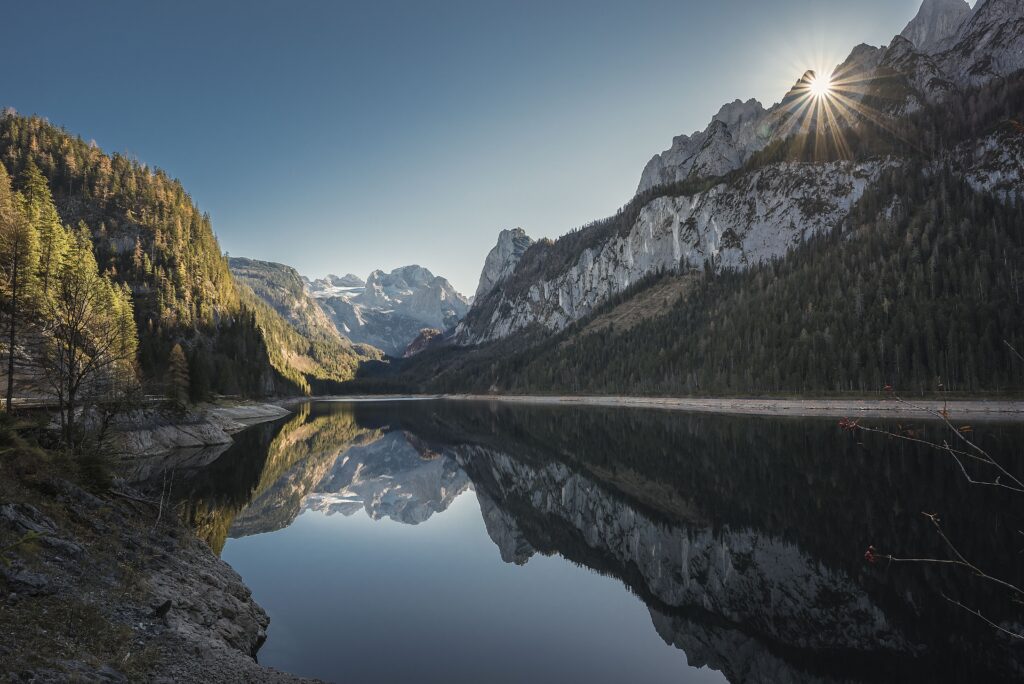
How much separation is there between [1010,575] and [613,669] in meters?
15.0

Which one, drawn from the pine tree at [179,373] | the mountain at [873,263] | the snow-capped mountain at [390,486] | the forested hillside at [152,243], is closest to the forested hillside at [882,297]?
the mountain at [873,263]

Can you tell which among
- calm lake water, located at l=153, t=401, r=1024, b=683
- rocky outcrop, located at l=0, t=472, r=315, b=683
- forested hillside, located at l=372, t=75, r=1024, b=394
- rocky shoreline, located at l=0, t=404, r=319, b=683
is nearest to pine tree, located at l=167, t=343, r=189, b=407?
calm lake water, located at l=153, t=401, r=1024, b=683

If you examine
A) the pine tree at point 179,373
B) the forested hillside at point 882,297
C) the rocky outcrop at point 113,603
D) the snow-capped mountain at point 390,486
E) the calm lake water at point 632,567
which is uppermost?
the forested hillside at point 882,297

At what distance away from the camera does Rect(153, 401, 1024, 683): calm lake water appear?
1494cm

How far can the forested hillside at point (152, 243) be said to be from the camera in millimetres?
111250

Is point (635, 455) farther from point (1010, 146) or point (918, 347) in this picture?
point (1010, 146)

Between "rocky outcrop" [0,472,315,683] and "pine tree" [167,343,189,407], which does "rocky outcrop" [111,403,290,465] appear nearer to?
"pine tree" [167,343,189,407]

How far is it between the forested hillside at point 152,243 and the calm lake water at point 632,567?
8001cm

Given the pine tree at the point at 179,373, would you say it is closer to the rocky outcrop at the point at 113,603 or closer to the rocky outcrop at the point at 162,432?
the rocky outcrop at the point at 162,432

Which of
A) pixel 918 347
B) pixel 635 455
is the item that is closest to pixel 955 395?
pixel 918 347

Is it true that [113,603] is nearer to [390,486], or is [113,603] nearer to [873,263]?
[390,486]

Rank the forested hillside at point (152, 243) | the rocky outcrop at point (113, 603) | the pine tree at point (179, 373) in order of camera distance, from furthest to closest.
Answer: the forested hillside at point (152, 243) → the pine tree at point (179, 373) → the rocky outcrop at point (113, 603)

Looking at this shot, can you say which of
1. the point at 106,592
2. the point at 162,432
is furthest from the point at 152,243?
the point at 106,592

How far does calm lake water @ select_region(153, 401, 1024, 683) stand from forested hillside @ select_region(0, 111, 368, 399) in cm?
8001
